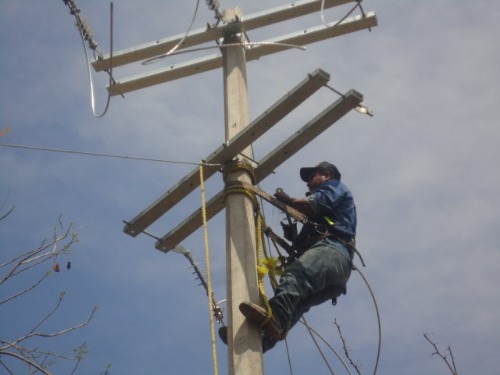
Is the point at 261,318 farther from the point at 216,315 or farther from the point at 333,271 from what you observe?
the point at 216,315

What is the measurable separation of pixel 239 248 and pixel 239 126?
3.34ft

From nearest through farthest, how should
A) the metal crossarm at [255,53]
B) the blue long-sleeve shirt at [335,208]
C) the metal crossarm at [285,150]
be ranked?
the metal crossarm at [285,150]
the blue long-sleeve shirt at [335,208]
the metal crossarm at [255,53]

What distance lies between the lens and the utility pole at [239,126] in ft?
17.3

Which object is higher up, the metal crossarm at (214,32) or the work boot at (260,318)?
the metal crossarm at (214,32)

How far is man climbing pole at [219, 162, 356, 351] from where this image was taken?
5.29 metres

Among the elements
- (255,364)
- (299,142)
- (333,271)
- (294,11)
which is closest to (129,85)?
(294,11)

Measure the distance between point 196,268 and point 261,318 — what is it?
5.69ft

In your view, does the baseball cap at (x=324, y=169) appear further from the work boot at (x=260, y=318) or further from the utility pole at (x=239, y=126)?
the work boot at (x=260, y=318)

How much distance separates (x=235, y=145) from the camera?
5.86 m

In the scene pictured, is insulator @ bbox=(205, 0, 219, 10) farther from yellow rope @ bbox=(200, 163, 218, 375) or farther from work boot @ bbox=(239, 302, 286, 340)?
work boot @ bbox=(239, 302, 286, 340)

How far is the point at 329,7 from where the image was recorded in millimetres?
7070

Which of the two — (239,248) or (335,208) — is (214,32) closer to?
(335,208)

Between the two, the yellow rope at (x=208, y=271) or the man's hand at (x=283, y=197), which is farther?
the man's hand at (x=283, y=197)

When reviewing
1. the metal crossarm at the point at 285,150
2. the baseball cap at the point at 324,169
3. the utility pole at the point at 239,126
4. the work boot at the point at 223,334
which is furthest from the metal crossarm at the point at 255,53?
the work boot at the point at 223,334
